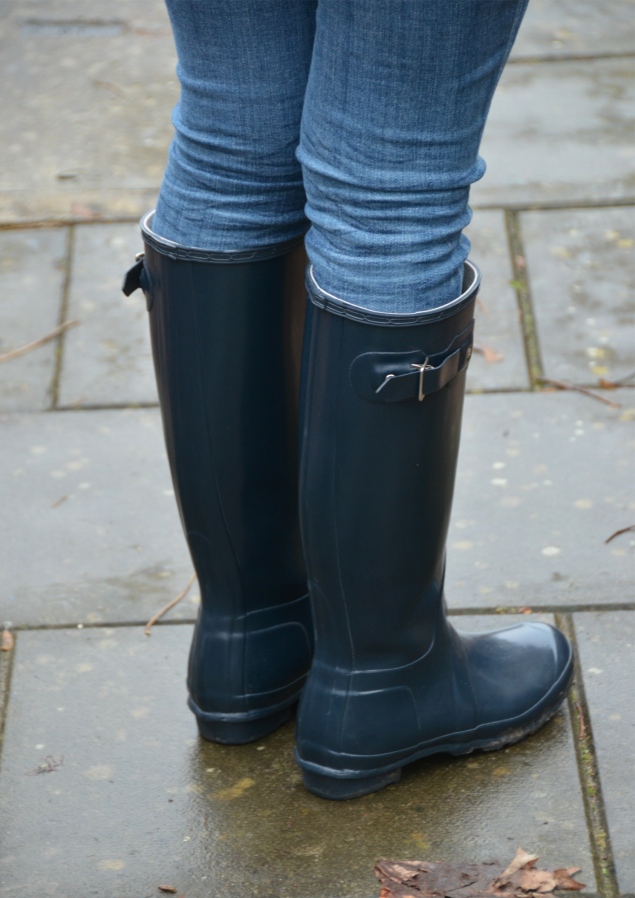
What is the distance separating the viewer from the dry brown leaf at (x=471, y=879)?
114cm

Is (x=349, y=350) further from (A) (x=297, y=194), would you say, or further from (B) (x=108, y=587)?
(B) (x=108, y=587)

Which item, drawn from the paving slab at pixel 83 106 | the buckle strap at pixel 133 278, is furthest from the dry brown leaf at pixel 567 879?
the paving slab at pixel 83 106

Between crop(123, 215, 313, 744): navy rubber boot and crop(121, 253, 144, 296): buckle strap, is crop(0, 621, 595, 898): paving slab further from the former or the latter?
crop(121, 253, 144, 296): buckle strap

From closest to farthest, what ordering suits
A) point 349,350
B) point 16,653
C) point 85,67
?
1. point 349,350
2. point 16,653
3. point 85,67

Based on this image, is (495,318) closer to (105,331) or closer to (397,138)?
(105,331)

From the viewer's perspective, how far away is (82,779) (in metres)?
1.31

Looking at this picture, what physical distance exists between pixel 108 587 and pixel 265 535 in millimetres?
429

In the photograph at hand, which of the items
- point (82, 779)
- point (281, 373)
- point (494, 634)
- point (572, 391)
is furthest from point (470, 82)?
point (572, 391)

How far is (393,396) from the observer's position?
1.07m

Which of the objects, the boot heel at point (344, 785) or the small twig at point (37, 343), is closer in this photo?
the boot heel at point (344, 785)

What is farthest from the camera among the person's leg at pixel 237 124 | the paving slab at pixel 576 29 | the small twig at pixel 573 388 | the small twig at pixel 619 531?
the paving slab at pixel 576 29

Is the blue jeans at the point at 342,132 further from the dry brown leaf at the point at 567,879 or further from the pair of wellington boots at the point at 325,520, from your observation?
the dry brown leaf at the point at 567,879

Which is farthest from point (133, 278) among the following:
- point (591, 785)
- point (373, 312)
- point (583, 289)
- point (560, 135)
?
point (560, 135)

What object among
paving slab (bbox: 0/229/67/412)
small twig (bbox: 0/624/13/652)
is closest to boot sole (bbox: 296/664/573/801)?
small twig (bbox: 0/624/13/652)
